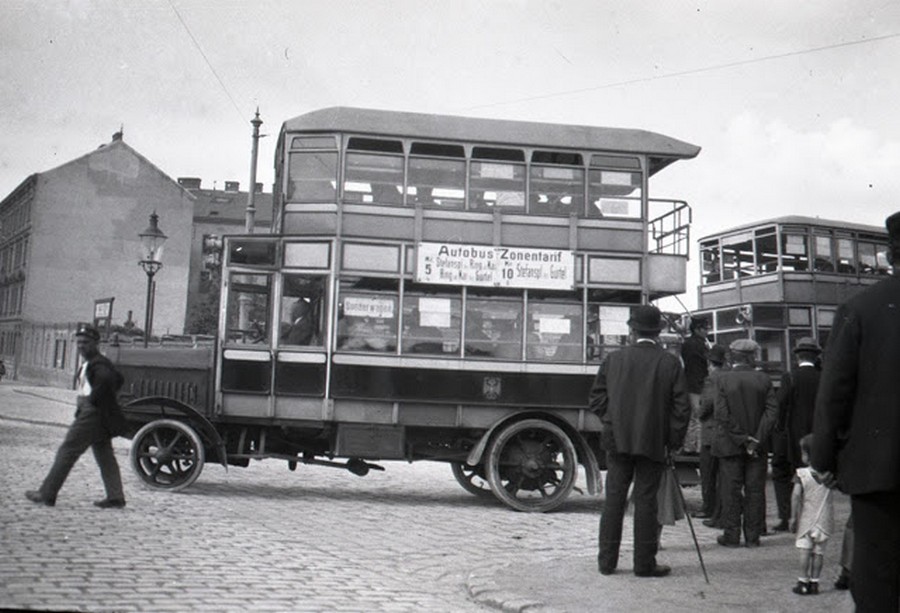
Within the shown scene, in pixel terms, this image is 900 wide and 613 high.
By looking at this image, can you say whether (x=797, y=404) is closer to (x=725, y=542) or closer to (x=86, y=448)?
(x=725, y=542)

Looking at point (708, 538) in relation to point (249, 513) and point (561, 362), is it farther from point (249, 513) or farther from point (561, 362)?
point (249, 513)

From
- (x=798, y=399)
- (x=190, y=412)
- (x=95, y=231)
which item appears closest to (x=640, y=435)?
(x=798, y=399)

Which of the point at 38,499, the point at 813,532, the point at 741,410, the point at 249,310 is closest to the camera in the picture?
the point at 813,532

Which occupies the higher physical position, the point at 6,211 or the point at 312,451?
the point at 6,211

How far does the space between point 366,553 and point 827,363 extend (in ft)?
13.9

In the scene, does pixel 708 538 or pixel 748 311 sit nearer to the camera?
pixel 708 538

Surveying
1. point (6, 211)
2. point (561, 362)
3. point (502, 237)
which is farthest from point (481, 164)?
point (6, 211)

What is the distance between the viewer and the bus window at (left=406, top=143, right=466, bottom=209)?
34.2 ft

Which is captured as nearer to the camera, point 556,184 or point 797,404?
point 797,404

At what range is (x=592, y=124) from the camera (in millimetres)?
10828

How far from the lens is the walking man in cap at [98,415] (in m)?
8.52

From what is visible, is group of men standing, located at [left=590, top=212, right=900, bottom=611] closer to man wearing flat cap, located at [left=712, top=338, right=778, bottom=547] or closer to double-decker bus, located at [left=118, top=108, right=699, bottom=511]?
man wearing flat cap, located at [left=712, top=338, right=778, bottom=547]

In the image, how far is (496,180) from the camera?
416 inches

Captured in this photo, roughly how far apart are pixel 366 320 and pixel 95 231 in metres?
6.48
